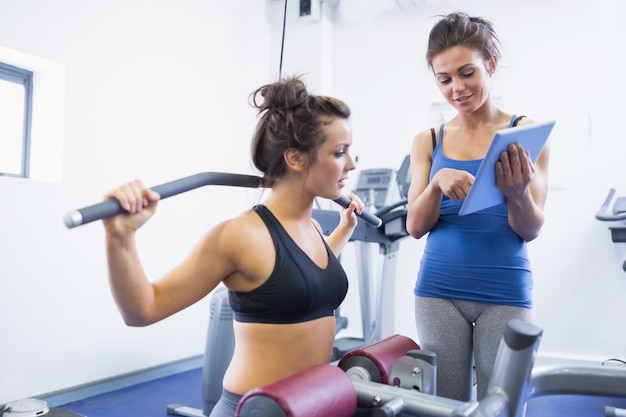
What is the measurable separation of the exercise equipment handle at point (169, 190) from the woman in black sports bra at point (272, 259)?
1.0 inches

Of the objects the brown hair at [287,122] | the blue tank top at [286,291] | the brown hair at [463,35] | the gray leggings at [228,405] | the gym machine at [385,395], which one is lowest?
the gray leggings at [228,405]

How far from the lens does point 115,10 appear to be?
3.10 metres

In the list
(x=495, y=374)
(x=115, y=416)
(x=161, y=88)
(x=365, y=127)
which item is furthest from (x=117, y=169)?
(x=495, y=374)

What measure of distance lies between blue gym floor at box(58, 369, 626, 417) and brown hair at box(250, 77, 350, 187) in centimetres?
193

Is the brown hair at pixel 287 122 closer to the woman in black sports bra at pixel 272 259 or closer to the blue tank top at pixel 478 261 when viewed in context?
the woman in black sports bra at pixel 272 259

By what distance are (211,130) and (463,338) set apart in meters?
2.95

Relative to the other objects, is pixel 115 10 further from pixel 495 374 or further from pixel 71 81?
pixel 495 374

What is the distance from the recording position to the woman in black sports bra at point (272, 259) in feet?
3.03

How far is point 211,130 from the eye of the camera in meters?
3.81

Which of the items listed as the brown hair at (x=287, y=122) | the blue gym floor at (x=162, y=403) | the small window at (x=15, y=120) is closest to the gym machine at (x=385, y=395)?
the brown hair at (x=287, y=122)

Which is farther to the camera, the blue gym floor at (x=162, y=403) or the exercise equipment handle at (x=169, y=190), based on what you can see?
the blue gym floor at (x=162, y=403)

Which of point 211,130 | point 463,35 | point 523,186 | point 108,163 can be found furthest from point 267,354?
point 211,130

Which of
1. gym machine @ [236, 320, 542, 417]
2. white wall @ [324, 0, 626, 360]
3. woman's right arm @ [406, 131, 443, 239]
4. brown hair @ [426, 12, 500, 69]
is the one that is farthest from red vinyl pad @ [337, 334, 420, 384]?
white wall @ [324, 0, 626, 360]

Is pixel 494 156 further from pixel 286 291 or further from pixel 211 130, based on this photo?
pixel 211 130
